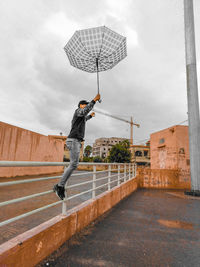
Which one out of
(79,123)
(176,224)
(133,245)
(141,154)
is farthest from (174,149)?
(141,154)

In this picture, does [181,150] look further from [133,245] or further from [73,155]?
[73,155]

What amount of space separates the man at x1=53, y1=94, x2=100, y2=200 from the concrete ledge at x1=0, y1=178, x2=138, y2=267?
18.1 inches

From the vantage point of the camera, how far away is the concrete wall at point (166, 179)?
1073 cm

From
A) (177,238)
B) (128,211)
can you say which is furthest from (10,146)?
(177,238)

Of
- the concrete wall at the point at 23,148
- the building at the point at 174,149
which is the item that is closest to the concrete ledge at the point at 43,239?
the building at the point at 174,149

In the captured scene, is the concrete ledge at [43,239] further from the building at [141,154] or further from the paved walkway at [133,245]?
the building at [141,154]

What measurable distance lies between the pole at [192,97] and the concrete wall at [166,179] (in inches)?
84.7

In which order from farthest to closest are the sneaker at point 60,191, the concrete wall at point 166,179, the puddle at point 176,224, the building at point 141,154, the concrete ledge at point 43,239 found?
the building at point 141,154, the concrete wall at point 166,179, the puddle at point 176,224, the sneaker at point 60,191, the concrete ledge at point 43,239

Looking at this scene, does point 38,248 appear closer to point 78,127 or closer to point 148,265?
point 148,265

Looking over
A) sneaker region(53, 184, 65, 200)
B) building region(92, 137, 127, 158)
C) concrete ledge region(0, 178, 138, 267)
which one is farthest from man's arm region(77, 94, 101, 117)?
building region(92, 137, 127, 158)

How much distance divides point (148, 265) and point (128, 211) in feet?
9.01

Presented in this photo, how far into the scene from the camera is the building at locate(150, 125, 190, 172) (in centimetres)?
1105

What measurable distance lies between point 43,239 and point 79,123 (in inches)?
71.2

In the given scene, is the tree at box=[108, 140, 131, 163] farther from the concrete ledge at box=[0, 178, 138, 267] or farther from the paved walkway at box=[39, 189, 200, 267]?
the concrete ledge at box=[0, 178, 138, 267]
